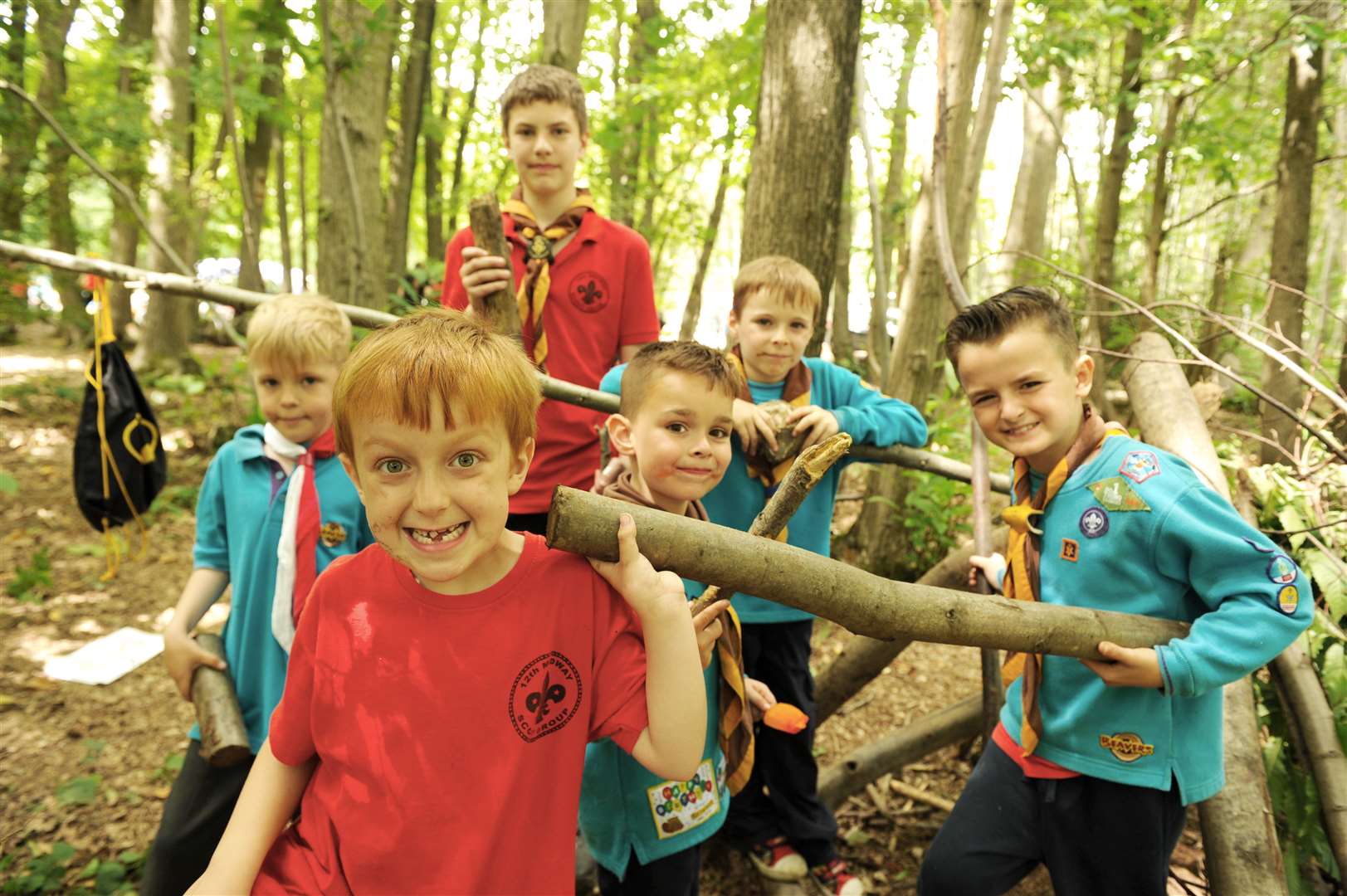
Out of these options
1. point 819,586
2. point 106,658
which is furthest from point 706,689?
point 106,658

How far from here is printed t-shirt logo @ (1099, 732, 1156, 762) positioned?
1.95 m

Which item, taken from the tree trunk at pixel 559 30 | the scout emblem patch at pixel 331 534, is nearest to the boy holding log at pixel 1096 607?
the scout emblem patch at pixel 331 534

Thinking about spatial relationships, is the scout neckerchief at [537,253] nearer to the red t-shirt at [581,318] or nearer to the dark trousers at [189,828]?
the red t-shirt at [581,318]

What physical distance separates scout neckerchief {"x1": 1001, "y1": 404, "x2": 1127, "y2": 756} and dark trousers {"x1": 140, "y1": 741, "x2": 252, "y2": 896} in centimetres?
217

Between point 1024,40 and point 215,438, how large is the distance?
27.8 ft

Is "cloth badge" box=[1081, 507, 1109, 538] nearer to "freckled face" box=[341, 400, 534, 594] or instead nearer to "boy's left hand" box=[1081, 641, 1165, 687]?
"boy's left hand" box=[1081, 641, 1165, 687]

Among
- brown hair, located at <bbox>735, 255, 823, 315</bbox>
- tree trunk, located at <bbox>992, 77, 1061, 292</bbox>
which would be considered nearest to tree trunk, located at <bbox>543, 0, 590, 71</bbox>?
brown hair, located at <bbox>735, 255, 823, 315</bbox>

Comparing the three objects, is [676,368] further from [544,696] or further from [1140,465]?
[1140,465]

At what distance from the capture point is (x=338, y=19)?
22.1ft

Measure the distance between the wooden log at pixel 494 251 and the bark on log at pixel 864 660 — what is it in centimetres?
183

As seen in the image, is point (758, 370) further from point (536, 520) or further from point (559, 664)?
point (559, 664)

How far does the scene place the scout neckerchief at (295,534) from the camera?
7.18ft

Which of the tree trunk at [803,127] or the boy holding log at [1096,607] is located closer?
the boy holding log at [1096,607]

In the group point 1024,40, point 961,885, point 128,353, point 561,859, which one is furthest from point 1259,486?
point 128,353
